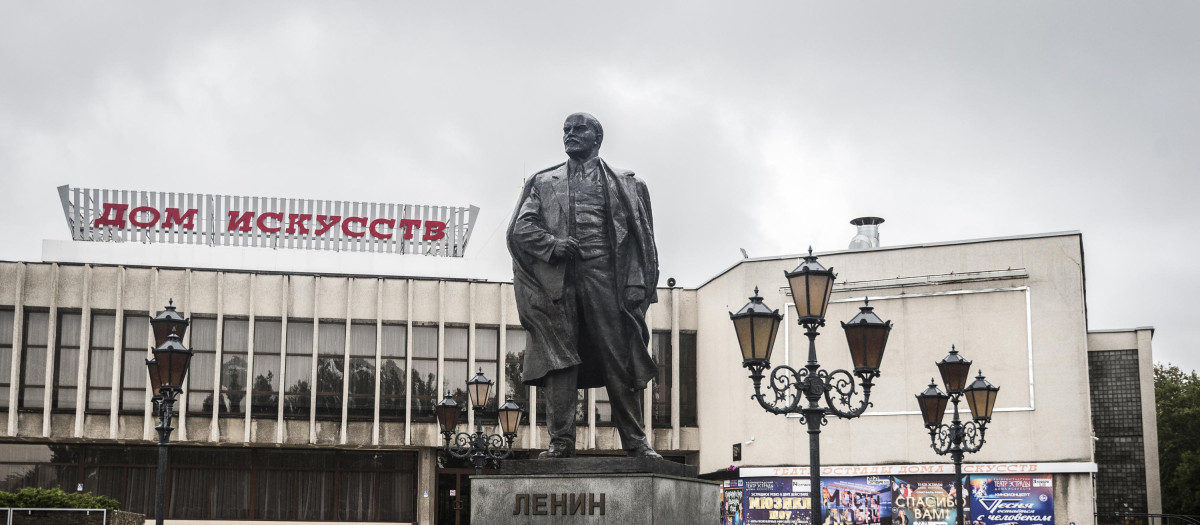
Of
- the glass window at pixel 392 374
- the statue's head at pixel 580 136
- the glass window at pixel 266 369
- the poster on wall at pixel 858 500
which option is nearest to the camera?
the statue's head at pixel 580 136

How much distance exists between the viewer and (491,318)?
3922 cm

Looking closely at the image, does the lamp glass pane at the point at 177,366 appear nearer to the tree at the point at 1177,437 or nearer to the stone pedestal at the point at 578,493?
the stone pedestal at the point at 578,493

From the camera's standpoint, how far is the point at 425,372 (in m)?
38.5

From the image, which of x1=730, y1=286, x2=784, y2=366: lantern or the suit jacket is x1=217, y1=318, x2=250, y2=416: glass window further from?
the suit jacket

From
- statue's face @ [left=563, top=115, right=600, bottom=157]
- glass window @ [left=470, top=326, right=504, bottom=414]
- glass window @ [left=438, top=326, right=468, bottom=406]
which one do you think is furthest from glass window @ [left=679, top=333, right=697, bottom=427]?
statue's face @ [left=563, top=115, right=600, bottom=157]

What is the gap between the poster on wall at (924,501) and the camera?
34156mm

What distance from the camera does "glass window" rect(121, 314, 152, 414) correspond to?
36.8 metres

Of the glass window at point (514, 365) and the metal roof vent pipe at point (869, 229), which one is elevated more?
the metal roof vent pipe at point (869, 229)

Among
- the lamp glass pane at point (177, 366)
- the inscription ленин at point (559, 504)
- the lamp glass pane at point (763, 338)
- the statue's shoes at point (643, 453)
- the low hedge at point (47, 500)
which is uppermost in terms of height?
the lamp glass pane at point (763, 338)

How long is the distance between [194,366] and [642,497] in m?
31.9

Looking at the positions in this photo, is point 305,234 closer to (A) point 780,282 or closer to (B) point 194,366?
(B) point 194,366

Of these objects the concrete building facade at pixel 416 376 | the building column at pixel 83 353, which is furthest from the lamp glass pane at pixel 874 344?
the building column at pixel 83 353

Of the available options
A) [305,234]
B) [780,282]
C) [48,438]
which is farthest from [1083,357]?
[48,438]

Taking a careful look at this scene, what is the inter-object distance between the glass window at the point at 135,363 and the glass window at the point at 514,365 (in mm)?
10278
